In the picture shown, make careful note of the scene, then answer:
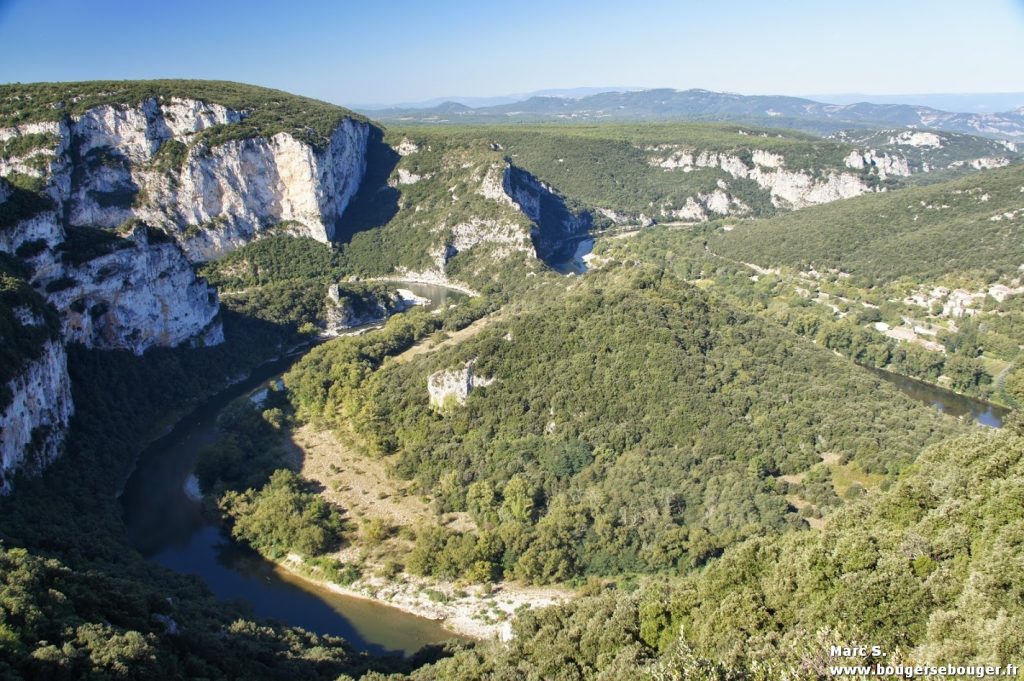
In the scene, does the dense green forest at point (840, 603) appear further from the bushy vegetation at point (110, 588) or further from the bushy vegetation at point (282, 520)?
the bushy vegetation at point (282, 520)

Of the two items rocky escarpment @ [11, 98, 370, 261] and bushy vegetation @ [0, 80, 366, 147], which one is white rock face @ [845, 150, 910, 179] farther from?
rocky escarpment @ [11, 98, 370, 261]

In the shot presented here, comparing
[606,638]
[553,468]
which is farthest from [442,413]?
[606,638]

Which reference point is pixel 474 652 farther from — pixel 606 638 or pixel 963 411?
pixel 963 411

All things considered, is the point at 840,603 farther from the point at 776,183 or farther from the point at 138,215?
the point at 776,183

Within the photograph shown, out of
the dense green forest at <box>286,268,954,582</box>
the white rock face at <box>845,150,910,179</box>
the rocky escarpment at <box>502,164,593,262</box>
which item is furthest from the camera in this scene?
the white rock face at <box>845,150,910,179</box>

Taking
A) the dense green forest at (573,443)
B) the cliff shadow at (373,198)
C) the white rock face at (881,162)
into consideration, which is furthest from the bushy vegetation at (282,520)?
the white rock face at (881,162)

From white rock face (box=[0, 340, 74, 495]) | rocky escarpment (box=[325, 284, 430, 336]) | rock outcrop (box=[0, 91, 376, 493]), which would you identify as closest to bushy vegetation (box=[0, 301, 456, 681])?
white rock face (box=[0, 340, 74, 495])
